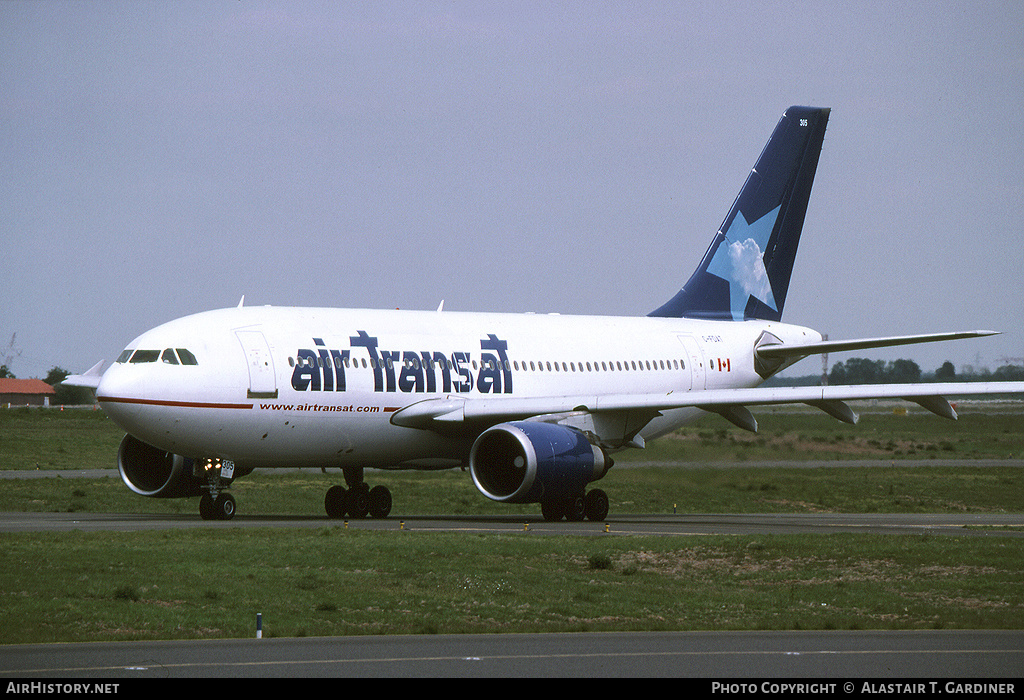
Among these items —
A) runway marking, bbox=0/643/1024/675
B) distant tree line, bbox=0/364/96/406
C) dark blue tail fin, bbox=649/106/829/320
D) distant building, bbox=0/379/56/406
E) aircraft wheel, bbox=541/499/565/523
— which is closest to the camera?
runway marking, bbox=0/643/1024/675

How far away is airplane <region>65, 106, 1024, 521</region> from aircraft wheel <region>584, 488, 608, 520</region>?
0.04m

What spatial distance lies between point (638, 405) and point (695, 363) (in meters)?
9.12

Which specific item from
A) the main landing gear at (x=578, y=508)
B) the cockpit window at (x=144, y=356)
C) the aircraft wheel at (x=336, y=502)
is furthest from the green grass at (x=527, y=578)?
the aircraft wheel at (x=336, y=502)

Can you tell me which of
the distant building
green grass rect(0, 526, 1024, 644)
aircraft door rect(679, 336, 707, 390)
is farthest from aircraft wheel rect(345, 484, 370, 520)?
the distant building

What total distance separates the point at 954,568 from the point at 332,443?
13667 millimetres

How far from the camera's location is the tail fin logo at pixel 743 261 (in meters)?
43.6

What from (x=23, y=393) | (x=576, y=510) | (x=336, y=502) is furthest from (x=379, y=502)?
(x=23, y=393)

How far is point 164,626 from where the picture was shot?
57.7 feet

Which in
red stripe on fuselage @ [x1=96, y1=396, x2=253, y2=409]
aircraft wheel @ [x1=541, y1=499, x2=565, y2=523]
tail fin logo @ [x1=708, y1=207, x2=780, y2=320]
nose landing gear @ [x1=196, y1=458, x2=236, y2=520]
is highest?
tail fin logo @ [x1=708, y1=207, x2=780, y2=320]

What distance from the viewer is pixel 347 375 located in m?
30.7

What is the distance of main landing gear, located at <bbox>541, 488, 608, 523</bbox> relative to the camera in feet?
102

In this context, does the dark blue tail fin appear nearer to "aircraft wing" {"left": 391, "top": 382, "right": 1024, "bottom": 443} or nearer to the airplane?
the airplane
